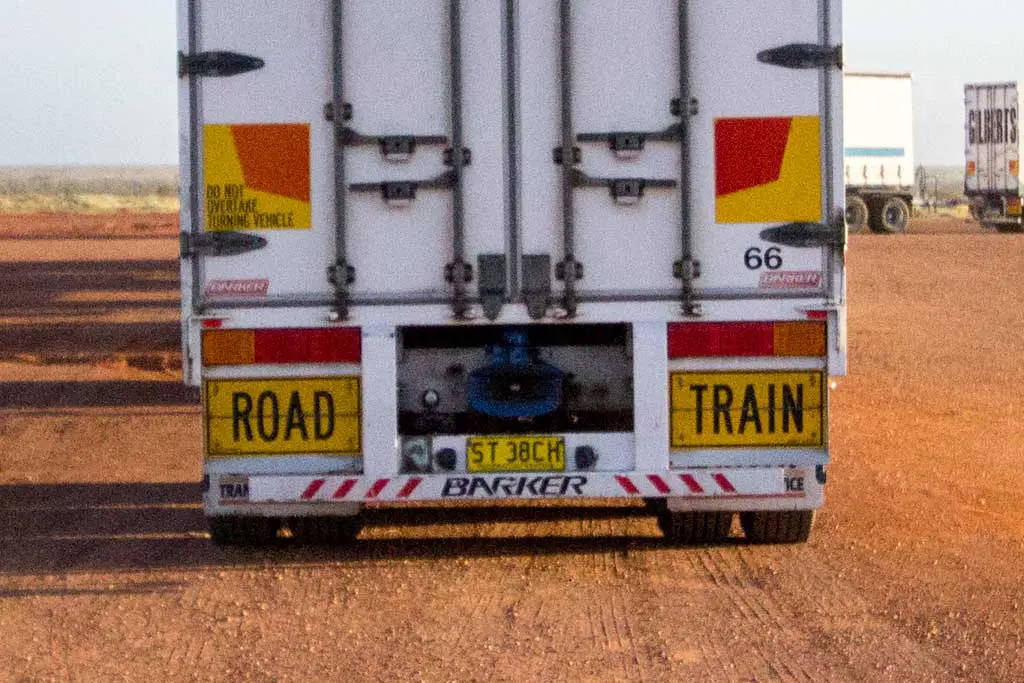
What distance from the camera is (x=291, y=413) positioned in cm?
866

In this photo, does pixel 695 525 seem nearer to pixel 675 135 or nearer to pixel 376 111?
pixel 675 135

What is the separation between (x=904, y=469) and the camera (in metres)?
12.2

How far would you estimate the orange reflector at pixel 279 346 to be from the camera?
28.1 feet

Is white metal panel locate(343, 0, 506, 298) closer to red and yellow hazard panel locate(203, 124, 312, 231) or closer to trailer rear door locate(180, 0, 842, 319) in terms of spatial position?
trailer rear door locate(180, 0, 842, 319)

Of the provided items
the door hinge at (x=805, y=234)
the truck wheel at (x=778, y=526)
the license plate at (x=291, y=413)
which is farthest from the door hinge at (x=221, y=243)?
the truck wheel at (x=778, y=526)

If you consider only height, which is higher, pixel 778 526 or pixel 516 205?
pixel 516 205

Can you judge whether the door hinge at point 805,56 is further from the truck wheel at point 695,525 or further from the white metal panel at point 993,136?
the white metal panel at point 993,136

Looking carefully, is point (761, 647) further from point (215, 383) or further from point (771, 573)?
A: point (215, 383)

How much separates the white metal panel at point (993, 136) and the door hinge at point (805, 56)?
39.3m

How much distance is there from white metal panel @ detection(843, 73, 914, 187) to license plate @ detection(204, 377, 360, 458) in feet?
123

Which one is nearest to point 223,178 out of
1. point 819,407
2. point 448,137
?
point 448,137

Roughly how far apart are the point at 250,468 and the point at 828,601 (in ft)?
9.05

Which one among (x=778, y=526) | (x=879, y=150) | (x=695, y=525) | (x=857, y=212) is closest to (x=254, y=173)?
(x=695, y=525)

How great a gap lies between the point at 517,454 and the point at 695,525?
50.7 inches
